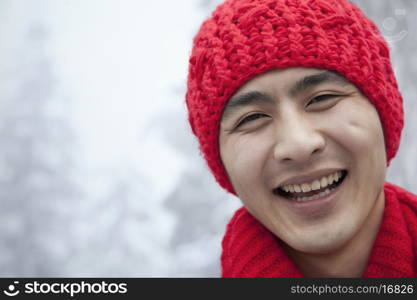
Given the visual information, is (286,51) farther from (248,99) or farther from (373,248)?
(373,248)

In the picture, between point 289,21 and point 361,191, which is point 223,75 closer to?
point 289,21

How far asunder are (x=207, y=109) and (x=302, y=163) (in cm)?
39

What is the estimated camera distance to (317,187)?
4.35ft

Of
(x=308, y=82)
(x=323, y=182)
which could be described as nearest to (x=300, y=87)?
(x=308, y=82)

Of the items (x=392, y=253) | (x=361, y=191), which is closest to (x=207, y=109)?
(x=361, y=191)

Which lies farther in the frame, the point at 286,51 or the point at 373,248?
the point at 373,248

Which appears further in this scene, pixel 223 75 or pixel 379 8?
pixel 379 8

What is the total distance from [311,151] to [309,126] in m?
0.08

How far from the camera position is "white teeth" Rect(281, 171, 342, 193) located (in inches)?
51.9

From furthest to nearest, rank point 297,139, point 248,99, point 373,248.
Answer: point 373,248 → point 248,99 → point 297,139

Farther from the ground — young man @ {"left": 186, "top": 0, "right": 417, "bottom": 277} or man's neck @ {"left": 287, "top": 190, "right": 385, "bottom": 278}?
young man @ {"left": 186, "top": 0, "right": 417, "bottom": 277}

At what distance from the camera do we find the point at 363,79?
1.36 m

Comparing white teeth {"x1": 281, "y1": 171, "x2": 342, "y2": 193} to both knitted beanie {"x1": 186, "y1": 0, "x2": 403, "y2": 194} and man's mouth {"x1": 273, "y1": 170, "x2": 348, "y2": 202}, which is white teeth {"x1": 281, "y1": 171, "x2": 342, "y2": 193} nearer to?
man's mouth {"x1": 273, "y1": 170, "x2": 348, "y2": 202}

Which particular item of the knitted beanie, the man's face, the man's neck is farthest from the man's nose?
the man's neck
